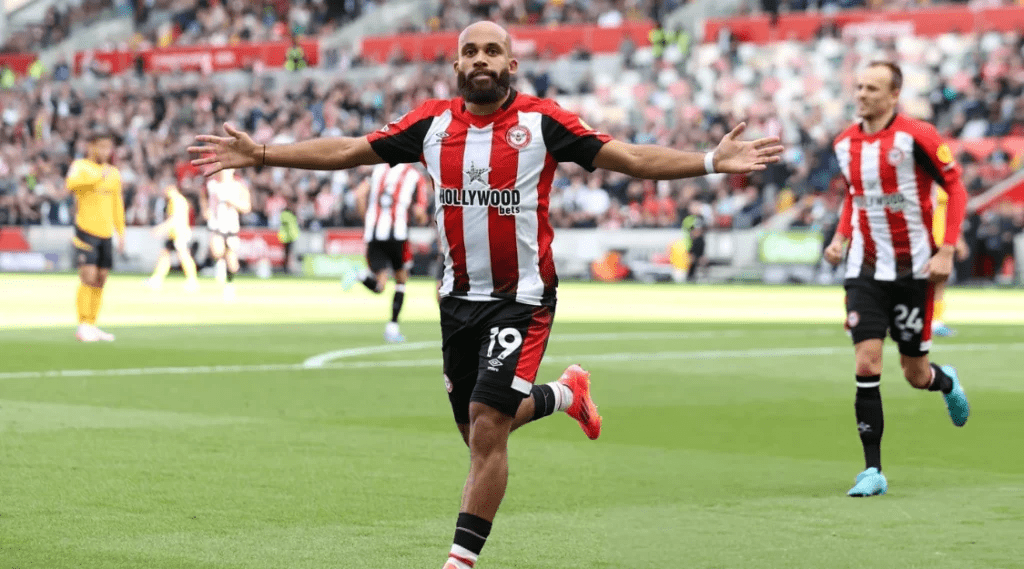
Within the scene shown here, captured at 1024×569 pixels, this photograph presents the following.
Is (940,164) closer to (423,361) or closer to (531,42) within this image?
(423,361)

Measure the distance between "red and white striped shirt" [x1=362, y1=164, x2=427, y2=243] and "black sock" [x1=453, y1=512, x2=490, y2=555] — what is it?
44.7 feet

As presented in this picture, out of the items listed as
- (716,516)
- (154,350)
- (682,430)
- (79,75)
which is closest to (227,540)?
(716,516)

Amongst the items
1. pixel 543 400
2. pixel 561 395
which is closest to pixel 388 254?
pixel 561 395

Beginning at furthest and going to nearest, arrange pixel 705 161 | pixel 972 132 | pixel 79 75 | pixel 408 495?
pixel 79 75, pixel 972 132, pixel 408 495, pixel 705 161

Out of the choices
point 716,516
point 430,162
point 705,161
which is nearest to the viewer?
point 705,161

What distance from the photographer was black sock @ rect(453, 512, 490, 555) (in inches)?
239

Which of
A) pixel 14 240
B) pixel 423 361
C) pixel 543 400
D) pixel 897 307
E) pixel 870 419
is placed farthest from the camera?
pixel 14 240

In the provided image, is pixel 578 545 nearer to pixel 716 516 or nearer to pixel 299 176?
pixel 716 516

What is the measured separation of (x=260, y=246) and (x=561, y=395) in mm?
34252

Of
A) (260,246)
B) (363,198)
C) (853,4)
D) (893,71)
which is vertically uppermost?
(853,4)

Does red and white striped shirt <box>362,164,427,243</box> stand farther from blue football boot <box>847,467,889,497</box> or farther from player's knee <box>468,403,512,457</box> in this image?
player's knee <box>468,403,512,457</box>

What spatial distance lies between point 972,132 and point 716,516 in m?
31.2

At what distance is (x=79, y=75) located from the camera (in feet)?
182

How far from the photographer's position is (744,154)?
20.4ft
